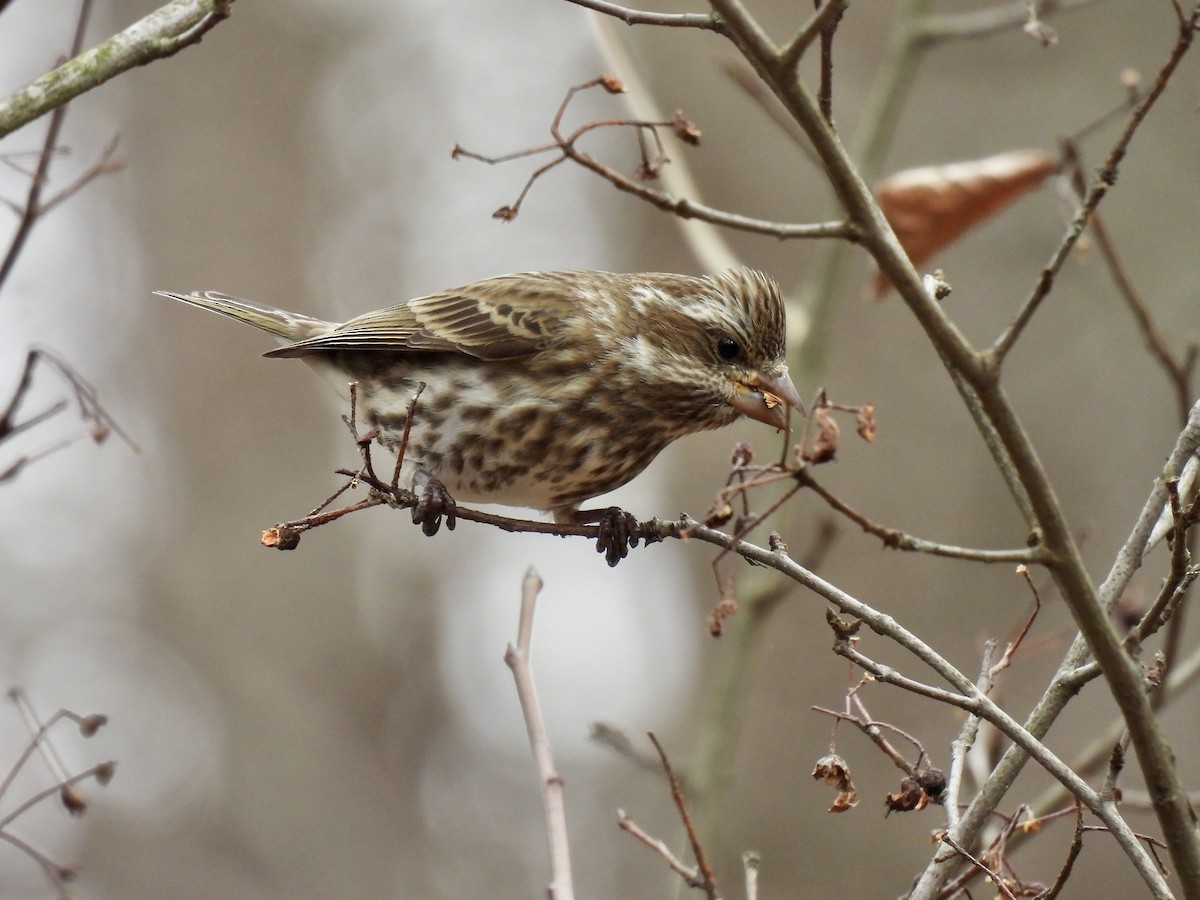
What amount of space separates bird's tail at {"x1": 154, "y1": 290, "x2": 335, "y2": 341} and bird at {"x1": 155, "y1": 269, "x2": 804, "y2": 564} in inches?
24.7

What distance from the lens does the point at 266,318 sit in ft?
20.3

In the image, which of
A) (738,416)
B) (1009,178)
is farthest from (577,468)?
(1009,178)

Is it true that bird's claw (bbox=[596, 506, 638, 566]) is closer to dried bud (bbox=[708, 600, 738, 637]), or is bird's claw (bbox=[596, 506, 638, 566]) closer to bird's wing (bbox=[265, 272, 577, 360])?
bird's wing (bbox=[265, 272, 577, 360])

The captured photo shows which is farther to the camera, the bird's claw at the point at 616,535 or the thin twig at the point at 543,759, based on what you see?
the bird's claw at the point at 616,535

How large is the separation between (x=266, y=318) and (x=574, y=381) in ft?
6.06

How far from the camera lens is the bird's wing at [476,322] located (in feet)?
17.4

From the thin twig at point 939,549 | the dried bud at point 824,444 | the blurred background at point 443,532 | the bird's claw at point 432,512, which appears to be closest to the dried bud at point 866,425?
the dried bud at point 824,444

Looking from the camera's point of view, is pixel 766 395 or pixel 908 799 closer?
pixel 908 799

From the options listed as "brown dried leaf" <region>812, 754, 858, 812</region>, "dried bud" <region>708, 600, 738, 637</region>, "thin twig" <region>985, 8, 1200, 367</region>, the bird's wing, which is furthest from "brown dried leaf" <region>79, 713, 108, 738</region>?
"thin twig" <region>985, 8, 1200, 367</region>

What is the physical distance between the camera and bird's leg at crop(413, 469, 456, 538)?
441 cm

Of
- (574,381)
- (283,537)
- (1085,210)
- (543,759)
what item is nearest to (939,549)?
(1085,210)

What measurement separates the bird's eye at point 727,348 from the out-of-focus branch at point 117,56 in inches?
91.2

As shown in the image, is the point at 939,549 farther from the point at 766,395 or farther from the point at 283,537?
the point at 766,395

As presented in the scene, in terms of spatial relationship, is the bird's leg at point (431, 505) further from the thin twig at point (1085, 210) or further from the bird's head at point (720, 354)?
the thin twig at point (1085, 210)
